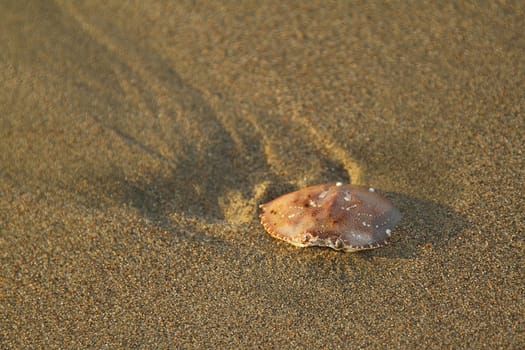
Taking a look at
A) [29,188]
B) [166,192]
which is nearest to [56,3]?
[29,188]

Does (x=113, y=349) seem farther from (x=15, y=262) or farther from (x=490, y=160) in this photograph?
(x=490, y=160)

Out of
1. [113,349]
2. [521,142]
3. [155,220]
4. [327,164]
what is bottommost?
[113,349]

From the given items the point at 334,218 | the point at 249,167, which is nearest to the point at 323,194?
the point at 334,218

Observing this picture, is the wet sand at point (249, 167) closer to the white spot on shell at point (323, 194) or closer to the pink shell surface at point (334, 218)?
the pink shell surface at point (334, 218)

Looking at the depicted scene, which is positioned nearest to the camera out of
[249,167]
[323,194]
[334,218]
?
[334,218]

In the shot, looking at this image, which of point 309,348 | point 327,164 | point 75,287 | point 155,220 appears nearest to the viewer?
point 309,348

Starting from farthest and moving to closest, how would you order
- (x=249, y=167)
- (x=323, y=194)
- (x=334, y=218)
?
(x=249, y=167), (x=323, y=194), (x=334, y=218)

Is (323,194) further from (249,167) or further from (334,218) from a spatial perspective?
(249,167)

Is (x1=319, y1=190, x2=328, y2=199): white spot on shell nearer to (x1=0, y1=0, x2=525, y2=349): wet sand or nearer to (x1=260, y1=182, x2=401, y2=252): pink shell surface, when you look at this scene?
(x1=260, y1=182, x2=401, y2=252): pink shell surface

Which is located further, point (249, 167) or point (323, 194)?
point (249, 167)
